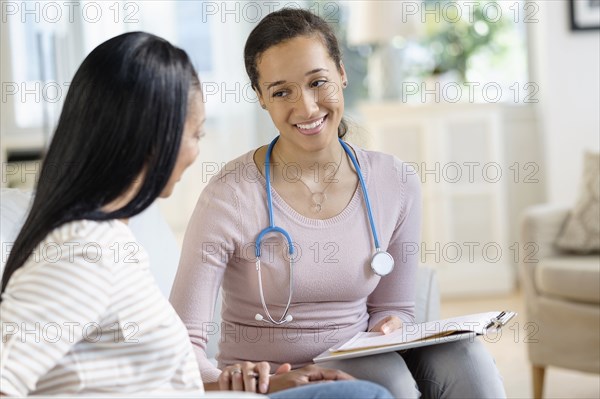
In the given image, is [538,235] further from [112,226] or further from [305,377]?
[112,226]

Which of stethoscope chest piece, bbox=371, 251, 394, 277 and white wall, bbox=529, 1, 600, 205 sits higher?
white wall, bbox=529, 1, 600, 205

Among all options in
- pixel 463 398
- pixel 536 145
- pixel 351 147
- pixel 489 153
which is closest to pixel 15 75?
pixel 489 153

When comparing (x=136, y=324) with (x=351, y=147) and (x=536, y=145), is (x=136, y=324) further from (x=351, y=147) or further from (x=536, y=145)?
(x=536, y=145)

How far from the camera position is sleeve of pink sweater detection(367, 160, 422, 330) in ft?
6.19

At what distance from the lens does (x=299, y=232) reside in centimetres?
180

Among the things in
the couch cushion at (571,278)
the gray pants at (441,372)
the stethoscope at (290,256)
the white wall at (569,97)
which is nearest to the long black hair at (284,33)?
the stethoscope at (290,256)

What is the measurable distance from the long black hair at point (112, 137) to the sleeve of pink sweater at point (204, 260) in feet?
1.66

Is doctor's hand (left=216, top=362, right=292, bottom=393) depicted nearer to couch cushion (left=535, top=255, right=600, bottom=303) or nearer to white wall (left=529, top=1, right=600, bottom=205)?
couch cushion (left=535, top=255, right=600, bottom=303)

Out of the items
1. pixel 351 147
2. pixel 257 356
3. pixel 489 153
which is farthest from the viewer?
pixel 489 153

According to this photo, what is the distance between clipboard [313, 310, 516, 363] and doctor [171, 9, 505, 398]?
0.10 metres

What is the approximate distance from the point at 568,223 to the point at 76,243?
227 centimetres

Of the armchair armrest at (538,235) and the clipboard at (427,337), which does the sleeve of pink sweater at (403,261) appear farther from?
the armchair armrest at (538,235)

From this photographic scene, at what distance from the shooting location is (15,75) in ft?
15.3

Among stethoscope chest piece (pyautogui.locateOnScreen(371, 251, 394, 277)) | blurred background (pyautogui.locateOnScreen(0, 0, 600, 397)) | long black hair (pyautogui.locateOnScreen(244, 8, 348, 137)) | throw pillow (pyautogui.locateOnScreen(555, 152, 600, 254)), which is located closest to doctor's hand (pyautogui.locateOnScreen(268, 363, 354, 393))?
stethoscope chest piece (pyautogui.locateOnScreen(371, 251, 394, 277))
